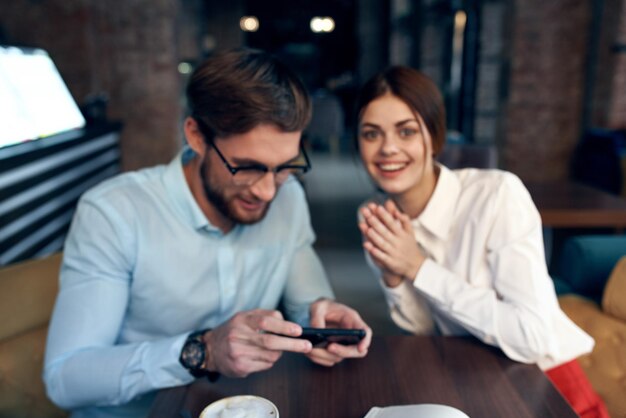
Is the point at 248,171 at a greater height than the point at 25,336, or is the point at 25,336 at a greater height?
the point at 248,171

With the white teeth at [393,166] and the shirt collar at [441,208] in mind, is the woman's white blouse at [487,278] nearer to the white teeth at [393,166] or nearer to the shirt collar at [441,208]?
the shirt collar at [441,208]

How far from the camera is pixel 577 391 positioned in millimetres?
1325

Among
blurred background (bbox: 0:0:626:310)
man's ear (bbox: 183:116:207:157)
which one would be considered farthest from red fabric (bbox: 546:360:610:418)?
blurred background (bbox: 0:0:626:310)

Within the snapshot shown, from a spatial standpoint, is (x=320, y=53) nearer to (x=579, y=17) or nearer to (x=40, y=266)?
(x=579, y=17)

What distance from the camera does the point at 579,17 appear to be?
5.00m

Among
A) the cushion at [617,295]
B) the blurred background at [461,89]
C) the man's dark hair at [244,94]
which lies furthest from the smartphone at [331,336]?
the blurred background at [461,89]

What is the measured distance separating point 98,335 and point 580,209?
236 centimetres

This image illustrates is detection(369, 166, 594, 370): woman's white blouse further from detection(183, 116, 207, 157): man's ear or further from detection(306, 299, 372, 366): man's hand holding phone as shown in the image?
detection(183, 116, 207, 157): man's ear

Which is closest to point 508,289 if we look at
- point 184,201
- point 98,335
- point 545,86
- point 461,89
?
point 184,201

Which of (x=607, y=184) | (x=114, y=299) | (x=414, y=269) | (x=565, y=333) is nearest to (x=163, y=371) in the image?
(x=114, y=299)

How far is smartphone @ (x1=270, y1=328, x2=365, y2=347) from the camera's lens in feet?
3.51

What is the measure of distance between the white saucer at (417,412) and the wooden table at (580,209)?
1957mm

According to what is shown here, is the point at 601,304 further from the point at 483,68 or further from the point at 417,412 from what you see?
the point at 483,68

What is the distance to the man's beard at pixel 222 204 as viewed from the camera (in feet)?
4.42
